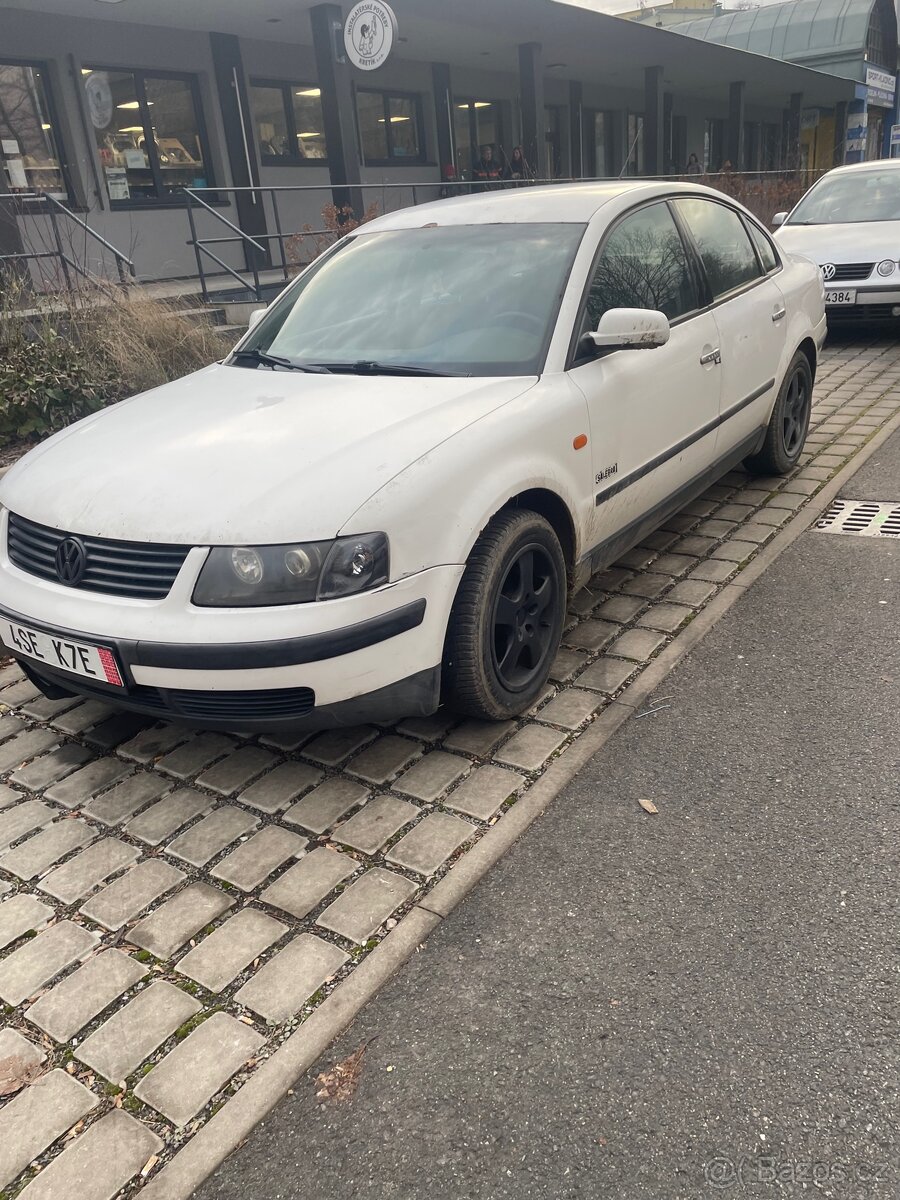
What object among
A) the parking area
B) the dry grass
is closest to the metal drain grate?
the parking area

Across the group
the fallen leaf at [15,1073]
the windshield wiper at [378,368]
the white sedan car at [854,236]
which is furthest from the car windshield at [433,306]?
the white sedan car at [854,236]

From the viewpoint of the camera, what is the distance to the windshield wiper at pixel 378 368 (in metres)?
3.39

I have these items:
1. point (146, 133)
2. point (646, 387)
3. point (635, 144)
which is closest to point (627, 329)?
point (646, 387)

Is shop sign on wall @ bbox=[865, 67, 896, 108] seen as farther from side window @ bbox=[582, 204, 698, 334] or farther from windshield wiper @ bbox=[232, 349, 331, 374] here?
windshield wiper @ bbox=[232, 349, 331, 374]

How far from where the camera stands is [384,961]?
7.61 ft

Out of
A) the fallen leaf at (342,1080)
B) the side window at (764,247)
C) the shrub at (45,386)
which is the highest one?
the side window at (764,247)

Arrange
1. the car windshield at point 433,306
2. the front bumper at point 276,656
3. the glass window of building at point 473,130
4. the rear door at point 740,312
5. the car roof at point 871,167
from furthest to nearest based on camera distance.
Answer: the glass window of building at point 473,130, the car roof at point 871,167, the rear door at point 740,312, the car windshield at point 433,306, the front bumper at point 276,656

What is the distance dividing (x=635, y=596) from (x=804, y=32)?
35051 mm

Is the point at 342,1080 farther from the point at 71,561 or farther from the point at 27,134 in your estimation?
the point at 27,134

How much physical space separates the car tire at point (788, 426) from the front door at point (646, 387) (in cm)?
98

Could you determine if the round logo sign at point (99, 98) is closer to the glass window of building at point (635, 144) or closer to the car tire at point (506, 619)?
the car tire at point (506, 619)

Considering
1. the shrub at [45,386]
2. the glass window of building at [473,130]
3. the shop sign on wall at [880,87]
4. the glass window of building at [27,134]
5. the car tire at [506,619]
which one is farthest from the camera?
the shop sign on wall at [880,87]

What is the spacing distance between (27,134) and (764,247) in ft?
35.5

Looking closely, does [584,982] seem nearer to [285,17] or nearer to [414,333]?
[414,333]
